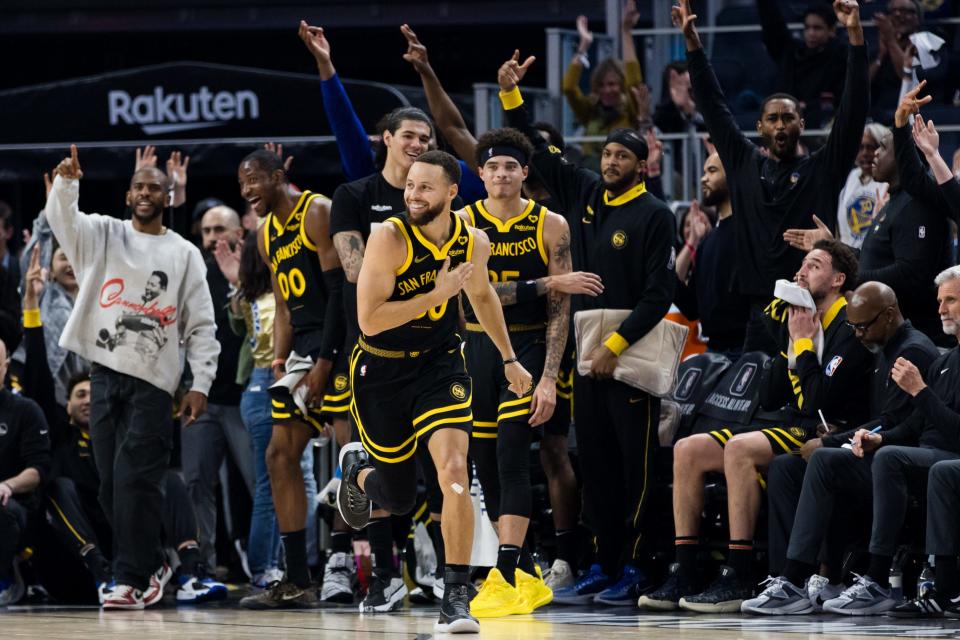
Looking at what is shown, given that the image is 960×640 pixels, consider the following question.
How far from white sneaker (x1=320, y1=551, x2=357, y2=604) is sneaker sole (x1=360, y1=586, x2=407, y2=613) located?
0.46 m

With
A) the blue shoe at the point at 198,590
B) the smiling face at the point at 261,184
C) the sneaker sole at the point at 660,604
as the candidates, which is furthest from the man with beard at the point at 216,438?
the sneaker sole at the point at 660,604

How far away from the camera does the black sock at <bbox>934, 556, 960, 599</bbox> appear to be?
776cm

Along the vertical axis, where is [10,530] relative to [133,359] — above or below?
below

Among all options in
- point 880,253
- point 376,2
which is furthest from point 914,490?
point 376,2

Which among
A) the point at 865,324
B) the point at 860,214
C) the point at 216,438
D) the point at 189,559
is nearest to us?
the point at 865,324

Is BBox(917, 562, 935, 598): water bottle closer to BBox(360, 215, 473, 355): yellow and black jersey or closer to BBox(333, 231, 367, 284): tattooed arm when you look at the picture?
BBox(360, 215, 473, 355): yellow and black jersey

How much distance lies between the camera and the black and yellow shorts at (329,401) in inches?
360

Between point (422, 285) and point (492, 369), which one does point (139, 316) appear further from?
point (422, 285)

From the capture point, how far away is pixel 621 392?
8.84 meters

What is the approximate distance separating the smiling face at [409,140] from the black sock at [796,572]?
2.73 metres

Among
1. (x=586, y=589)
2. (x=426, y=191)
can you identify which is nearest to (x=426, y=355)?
(x=426, y=191)

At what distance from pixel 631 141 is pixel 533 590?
7.75 ft

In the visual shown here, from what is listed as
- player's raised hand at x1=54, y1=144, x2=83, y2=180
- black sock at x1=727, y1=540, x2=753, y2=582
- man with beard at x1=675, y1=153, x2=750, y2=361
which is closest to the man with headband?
man with beard at x1=675, y1=153, x2=750, y2=361

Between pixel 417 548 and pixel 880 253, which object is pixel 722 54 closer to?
pixel 880 253
